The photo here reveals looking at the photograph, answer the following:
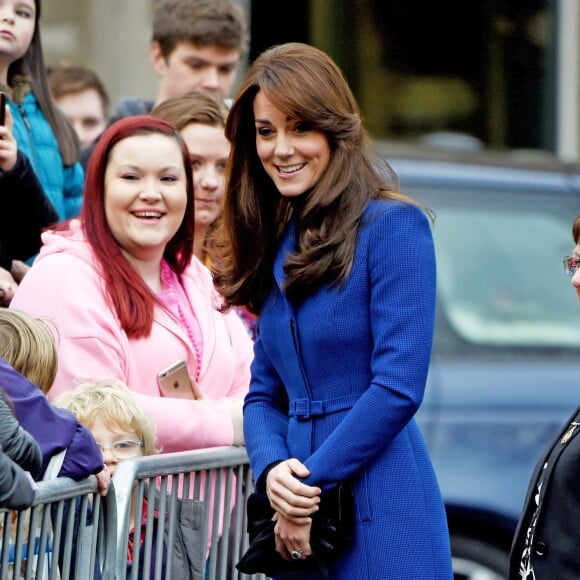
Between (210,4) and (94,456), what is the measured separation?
244 centimetres

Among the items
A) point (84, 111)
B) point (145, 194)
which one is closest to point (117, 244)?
point (145, 194)

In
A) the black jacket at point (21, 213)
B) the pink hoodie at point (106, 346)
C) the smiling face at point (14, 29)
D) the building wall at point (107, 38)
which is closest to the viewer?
the pink hoodie at point (106, 346)

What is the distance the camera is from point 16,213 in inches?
180

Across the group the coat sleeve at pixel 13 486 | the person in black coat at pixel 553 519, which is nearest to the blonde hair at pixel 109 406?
the coat sleeve at pixel 13 486

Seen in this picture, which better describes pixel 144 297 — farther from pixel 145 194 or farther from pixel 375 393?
pixel 375 393

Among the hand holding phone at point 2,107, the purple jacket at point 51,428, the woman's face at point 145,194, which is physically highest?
the hand holding phone at point 2,107

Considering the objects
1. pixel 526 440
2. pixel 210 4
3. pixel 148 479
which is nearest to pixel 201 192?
pixel 210 4

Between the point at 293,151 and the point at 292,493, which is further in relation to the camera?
the point at 293,151

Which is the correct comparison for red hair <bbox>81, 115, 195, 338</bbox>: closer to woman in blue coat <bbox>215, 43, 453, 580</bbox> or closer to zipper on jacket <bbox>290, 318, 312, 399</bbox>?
woman in blue coat <bbox>215, 43, 453, 580</bbox>

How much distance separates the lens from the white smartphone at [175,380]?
4289mm

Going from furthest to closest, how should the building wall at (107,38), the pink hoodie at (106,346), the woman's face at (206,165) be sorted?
the building wall at (107,38) → the woman's face at (206,165) → the pink hoodie at (106,346)

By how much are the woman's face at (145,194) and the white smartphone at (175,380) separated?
16.3 inches

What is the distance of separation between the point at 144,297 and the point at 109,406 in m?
0.48

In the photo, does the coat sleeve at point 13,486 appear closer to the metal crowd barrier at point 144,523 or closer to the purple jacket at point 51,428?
the metal crowd barrier at point 144,523
